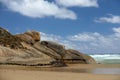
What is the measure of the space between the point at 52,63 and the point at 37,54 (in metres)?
1.59

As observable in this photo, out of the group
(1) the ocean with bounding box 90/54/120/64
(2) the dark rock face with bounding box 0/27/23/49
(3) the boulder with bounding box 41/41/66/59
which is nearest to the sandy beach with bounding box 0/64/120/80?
(2) the dark rock face with bounding box 0/27/23/49

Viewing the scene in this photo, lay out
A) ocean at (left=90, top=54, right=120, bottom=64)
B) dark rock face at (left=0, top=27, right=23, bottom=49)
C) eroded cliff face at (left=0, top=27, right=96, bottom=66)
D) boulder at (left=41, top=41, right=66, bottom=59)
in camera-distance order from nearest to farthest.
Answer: eroded cliff face at (left=0, top=27, right=96, bottom=66) < dark rock face at (left=0, top=27, right=23, bottom=49) < boulder at (left=41, top=41, right=66, bottom=59) < ocean at (left=90, top=54, right=120, bottom=64)

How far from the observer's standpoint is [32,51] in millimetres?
24578

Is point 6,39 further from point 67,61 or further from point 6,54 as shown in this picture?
point 67,61

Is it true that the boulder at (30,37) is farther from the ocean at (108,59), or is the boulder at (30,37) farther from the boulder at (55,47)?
the ocean at (108,59)

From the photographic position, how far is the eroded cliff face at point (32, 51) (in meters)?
22.3

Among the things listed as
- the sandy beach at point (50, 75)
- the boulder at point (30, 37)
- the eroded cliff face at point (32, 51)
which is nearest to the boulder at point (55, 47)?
the eroded cliff face at point (32, 51)

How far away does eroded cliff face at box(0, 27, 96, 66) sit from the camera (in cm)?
2234

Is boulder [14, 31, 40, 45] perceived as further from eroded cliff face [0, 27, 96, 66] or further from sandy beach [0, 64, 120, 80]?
sandy beach [0, 64, 120, 80]

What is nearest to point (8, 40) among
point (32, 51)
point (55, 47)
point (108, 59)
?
point (32, 51)

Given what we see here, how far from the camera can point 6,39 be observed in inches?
990

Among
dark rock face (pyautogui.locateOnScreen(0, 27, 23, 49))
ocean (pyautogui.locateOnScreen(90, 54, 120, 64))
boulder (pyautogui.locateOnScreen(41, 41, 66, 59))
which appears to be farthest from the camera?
ocean (pyautogui.locateOnScreen(90, 54, 120, 64))

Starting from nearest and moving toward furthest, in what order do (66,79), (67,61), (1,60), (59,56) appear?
(66,79) → (1,60) → (59,56) → (67,61)

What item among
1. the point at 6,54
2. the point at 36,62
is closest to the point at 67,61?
the point at 36,62
